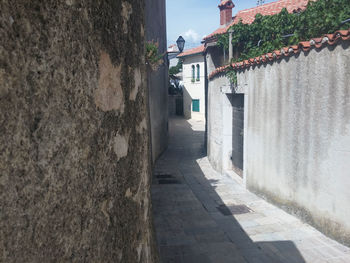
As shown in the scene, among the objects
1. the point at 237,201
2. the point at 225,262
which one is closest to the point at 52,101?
the point at 225,262

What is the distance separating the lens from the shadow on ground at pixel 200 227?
4.52 meters

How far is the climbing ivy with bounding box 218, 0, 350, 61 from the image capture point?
610cm

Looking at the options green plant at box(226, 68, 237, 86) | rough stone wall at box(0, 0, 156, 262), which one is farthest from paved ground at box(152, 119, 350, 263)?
rough stone wall at box(0, 0, 156, 262)

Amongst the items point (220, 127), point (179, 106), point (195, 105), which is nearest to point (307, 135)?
point (220, 127)

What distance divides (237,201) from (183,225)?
1.90 metres

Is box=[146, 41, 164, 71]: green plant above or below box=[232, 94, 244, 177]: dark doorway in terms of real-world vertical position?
above

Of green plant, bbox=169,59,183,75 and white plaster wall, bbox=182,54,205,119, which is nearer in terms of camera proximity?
white plaster wall, bbox=182,54,205,119

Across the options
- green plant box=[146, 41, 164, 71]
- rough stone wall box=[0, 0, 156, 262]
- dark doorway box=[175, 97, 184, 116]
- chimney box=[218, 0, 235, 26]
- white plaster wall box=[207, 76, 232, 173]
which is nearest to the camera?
rough stone wall box=[0, 0, 156, 262]

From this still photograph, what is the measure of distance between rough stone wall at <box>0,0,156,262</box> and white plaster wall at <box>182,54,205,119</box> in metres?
24.7

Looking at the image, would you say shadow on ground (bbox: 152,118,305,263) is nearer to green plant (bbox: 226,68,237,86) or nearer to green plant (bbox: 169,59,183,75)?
green plant (bbox: 226,68,237,86)

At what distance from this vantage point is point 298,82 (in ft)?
17.9

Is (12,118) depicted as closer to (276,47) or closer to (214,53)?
(276,47)

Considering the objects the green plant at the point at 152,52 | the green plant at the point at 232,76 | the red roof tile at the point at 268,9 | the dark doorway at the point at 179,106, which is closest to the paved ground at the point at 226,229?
the green plant at the point at 232,76

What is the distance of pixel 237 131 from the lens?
8.88 metres
